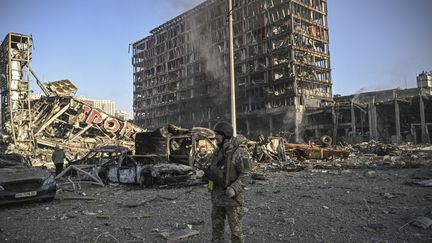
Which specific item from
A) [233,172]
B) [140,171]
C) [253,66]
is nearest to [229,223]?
[233,172]

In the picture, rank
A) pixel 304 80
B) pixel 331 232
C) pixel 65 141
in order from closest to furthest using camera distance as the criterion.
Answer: pixel 331 232 → pixel 65 141 → pixel 304 80

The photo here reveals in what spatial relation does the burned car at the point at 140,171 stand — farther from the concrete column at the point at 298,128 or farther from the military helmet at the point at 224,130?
the concrete column at the point at 298,128

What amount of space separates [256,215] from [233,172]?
280cm

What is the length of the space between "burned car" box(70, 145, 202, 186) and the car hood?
3.07 meters

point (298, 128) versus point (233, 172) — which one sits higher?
point (298, 128)

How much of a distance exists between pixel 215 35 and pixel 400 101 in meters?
35.8

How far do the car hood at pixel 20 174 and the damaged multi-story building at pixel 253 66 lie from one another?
3723 centimetres

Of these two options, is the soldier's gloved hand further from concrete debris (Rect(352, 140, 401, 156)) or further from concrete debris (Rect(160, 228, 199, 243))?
concrete debris (Rect(352, 140, 401, 156))

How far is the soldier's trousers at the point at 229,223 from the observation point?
3672mm

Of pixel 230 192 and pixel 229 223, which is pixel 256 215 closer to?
pixel 229 223

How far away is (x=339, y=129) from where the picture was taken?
142 ft

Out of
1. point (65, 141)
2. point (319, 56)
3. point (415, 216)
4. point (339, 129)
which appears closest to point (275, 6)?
point (319, 56)

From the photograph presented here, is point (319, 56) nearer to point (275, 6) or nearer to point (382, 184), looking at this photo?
point (275, 6)

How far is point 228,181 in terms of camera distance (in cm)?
372
